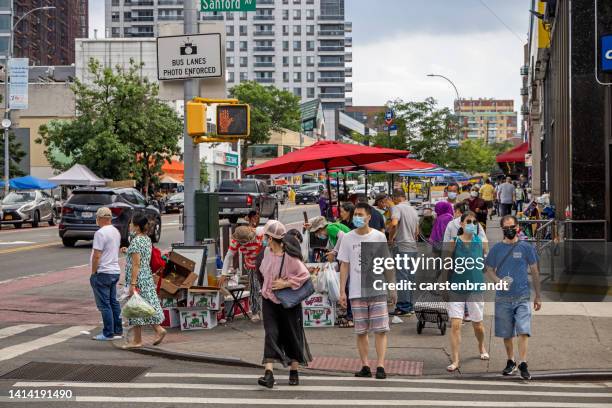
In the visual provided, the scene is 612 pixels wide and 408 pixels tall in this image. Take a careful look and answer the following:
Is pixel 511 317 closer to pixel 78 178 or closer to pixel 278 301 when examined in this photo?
pixel 278 301

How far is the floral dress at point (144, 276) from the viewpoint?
35.1 ft

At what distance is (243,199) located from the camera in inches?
1364

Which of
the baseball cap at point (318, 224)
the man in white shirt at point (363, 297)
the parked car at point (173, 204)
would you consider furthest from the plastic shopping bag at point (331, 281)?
the parked car at point (173, 204)

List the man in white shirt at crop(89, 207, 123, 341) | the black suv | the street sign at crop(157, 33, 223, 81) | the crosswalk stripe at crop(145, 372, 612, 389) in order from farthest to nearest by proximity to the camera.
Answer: the black suv < the street sign at crop(157, 33, 223, 81) < the man in white shirt at crop(89, 207, 123, 341) < the crosswalk stripe at crop(145, 372, 612, 389)

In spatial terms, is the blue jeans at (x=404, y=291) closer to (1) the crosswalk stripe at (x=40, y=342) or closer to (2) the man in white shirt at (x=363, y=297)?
(2) the man in white shirt at (x=363, y=297)

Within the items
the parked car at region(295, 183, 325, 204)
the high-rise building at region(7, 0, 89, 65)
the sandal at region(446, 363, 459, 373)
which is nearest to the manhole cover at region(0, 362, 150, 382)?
the sandal at region(446, 363, 459, 373)

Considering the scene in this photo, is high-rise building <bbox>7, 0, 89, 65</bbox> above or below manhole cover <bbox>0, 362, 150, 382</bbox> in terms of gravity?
above

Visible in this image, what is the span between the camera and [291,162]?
1576 centimetres

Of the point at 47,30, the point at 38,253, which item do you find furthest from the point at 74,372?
the point at 47,30

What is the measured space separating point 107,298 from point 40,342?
3.36 ft

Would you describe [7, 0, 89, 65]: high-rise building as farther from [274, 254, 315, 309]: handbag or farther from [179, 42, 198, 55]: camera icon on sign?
[274, 254, 315, 309]: handbag

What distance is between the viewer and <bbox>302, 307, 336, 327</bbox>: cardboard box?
1231 centimetres

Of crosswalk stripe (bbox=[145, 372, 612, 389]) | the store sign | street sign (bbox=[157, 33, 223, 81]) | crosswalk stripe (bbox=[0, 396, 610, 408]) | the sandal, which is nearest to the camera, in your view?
crosswalk stripe (bbox=[0, 396, 610, 408])

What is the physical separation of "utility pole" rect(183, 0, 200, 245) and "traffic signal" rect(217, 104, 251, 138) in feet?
2.82
